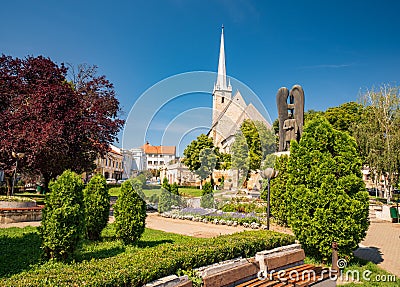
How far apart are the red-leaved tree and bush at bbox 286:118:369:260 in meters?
10.4

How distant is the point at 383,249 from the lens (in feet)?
30.6

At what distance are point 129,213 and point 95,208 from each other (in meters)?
1.09

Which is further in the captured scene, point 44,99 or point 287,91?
point 287,91

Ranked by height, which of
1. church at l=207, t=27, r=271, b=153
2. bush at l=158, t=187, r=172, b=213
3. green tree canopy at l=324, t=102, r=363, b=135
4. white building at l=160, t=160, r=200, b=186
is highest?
green tree canopy at l=324, t=102, r=363, b=135

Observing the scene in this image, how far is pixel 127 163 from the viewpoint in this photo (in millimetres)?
7438

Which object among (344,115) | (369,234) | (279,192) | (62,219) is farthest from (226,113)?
(344,115)

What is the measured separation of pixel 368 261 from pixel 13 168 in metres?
15.1

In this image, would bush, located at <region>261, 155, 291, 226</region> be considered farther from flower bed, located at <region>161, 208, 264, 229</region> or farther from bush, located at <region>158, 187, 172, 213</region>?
bush, located at <region>158, 187, 172, 213</region>

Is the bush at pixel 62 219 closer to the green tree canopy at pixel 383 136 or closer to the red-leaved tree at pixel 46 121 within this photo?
the red-leaved tree at pixel 46 121

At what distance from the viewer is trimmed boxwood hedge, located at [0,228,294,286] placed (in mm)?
3222

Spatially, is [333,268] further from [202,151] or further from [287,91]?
[287,91]

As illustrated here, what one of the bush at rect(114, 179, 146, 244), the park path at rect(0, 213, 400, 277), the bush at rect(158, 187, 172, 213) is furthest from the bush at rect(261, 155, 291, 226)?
the bush at rect(114, 179, 146, 244)

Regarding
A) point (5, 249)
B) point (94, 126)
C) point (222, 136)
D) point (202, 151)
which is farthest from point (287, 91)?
point (5, 249)

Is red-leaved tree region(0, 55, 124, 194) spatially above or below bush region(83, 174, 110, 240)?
above
